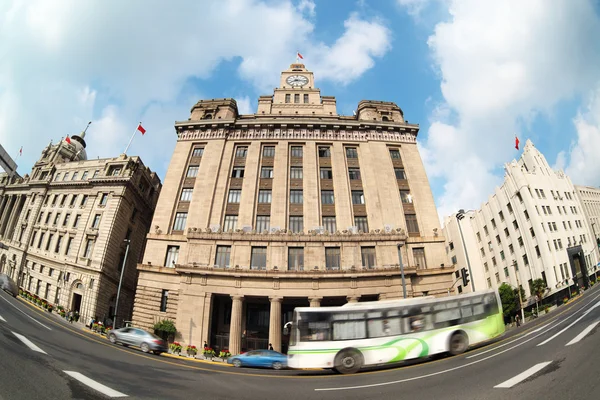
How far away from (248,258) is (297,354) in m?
15.5

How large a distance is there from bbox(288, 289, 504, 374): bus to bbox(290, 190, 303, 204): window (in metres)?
19.3

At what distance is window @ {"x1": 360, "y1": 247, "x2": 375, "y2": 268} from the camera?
28.0m

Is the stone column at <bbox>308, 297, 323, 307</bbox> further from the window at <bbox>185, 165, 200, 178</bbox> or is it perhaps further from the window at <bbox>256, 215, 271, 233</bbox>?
the window at <bbox>185, 165, 200, 178</bbox>

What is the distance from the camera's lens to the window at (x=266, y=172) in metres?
34.5

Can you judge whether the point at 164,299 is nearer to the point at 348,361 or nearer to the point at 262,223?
the point at 262,223

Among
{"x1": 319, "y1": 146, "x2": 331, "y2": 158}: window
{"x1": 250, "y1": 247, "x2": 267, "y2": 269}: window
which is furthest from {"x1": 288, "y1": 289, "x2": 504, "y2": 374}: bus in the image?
A: {"x1": 319, "y1": 146, "x2": 331, "y2": 158}: window

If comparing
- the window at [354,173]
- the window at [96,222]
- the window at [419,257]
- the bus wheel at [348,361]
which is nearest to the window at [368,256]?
the window at [419,257]

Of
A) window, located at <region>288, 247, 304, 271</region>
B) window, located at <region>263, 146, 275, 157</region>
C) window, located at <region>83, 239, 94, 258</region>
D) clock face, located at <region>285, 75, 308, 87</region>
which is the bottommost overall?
window, located at <region>288, 247, 304, 271</region>

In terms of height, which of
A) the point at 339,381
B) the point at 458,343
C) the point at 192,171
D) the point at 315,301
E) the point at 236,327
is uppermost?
the point at 192,171

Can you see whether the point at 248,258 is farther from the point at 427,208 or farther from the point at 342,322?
the point at 427,208

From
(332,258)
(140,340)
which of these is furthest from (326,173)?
(140,340)

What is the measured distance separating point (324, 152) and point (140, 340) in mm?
28547

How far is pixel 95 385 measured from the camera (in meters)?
6.74

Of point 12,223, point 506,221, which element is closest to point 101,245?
point 12,223
